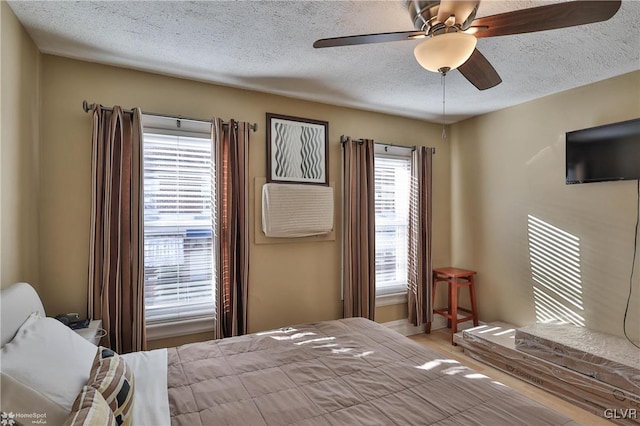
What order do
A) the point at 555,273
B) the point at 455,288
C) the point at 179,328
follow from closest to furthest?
the point at 179,328
the point at 555,273
the point at 455,288

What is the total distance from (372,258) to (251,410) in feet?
7.37

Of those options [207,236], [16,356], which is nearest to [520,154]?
[207,236]

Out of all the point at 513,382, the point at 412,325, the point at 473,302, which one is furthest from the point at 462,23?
the point at 412,325

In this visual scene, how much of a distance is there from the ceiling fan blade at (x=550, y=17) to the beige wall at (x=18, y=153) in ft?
7.97

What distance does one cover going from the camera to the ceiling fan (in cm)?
130

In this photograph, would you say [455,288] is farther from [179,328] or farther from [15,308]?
[15,308]

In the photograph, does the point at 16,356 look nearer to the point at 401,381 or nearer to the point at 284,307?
the point at 401,381

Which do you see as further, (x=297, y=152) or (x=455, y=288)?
(x=455, y=288)

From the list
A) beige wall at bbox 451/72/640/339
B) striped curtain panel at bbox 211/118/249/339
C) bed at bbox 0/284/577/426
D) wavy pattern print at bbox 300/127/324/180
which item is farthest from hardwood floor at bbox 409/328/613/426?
wavy pattern print at bbox 300/127/324/180

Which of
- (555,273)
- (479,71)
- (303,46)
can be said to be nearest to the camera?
(479,71)

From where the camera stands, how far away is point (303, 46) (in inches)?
86.6

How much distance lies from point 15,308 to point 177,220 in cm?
130

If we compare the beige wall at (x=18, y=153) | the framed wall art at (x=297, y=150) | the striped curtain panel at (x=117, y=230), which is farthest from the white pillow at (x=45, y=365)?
the framed wall art at (x=297, y=150)

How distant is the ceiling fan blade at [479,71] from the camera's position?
172 cm
